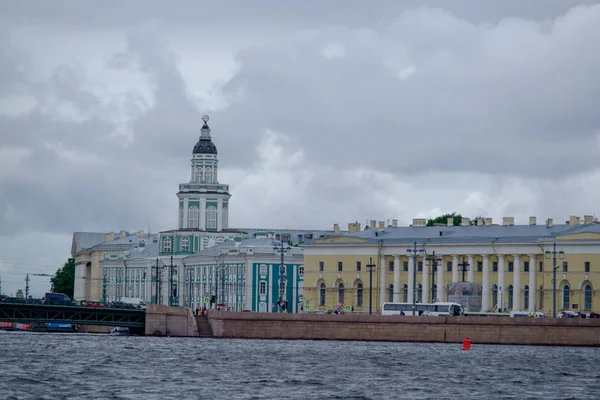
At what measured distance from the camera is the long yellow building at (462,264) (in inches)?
3991

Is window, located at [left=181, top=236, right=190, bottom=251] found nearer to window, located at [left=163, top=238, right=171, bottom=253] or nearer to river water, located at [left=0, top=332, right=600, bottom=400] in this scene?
window, located at [left=163, top=238, right=171, bottom=253]

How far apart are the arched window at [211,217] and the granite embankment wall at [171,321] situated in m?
45.0

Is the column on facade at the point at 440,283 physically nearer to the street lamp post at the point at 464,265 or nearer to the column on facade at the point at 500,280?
the street lamp post at the point at 464,265

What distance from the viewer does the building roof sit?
104 m

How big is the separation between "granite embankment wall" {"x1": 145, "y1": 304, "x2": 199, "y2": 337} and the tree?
230ft

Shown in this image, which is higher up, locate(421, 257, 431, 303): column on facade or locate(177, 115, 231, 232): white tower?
locate(177, 115, 231, 232): white tower

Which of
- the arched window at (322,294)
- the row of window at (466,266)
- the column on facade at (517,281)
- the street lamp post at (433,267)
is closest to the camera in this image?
the row of window at (466,266)

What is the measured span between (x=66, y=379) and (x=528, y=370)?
54.3ft

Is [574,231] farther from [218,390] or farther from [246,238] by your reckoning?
[218,390]

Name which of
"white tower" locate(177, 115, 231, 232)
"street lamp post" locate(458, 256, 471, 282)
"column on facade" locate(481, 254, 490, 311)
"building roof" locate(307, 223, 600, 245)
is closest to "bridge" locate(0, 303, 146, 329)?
"street lamp post" locate(458, 256, 471, 282)

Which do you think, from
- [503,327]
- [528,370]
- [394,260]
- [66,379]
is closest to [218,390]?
[66,379]

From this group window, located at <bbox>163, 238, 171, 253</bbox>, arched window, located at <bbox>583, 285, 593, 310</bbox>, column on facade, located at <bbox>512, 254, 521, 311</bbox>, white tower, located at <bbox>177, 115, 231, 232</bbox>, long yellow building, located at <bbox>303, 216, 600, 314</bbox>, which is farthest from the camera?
window, located at <bbox>163, 238, 171, 253</bbox>

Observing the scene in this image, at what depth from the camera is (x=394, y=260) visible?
11106cm

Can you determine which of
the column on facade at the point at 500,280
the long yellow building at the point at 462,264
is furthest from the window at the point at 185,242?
the column on facade at the point at 500,280
